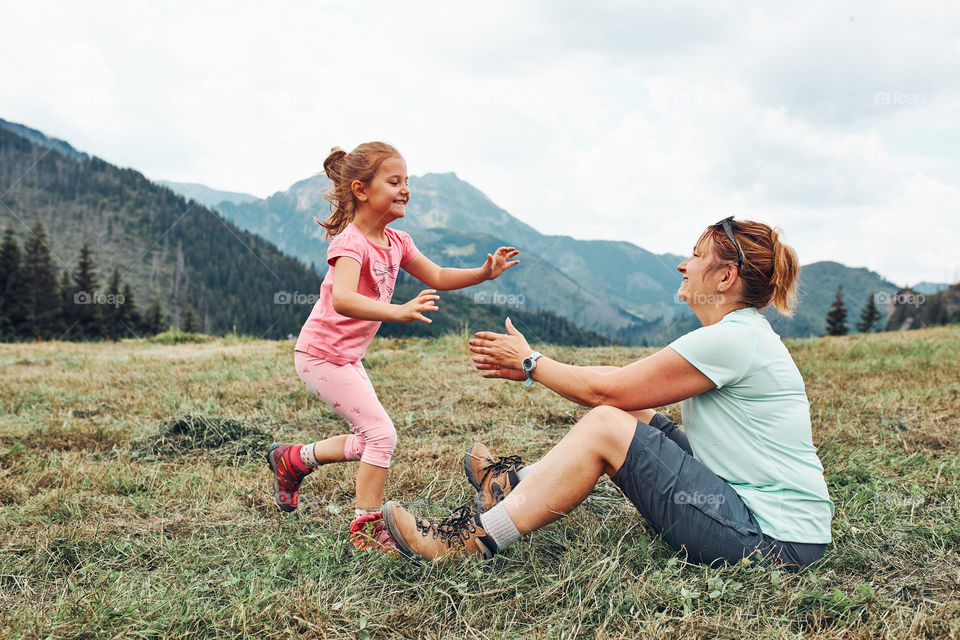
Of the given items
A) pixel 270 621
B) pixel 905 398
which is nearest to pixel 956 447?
pixel 905 398

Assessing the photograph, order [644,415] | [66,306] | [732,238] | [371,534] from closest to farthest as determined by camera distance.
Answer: [732,238] → [371,534] → [644,415] → [66,306]

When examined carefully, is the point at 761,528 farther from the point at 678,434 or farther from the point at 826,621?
the point at 678,434

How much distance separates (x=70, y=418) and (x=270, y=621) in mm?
4709

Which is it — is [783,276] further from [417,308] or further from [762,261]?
[417,308]

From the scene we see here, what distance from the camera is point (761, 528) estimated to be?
2.68 meters

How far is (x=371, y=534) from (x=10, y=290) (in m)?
58.8

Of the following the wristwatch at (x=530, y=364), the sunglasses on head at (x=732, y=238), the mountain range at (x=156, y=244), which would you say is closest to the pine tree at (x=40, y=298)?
the wristwatch at (x=530, y=364)

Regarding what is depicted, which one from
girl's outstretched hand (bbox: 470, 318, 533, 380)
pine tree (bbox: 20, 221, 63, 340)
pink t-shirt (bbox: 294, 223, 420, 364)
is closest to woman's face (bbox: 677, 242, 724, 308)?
girl's outstretched hand (bbox: 470, 318, 533, 380)

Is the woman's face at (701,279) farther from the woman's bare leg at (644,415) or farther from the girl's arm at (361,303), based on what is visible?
the girl's arm at (361,303)

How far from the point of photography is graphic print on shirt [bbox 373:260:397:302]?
3496 mm

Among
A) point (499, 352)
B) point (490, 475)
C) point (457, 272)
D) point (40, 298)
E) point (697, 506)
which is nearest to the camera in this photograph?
point (697, 506)

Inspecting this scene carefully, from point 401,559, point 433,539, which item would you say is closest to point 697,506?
point 433,539

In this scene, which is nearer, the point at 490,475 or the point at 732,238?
the point at 732,238

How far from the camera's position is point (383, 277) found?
357 cm
